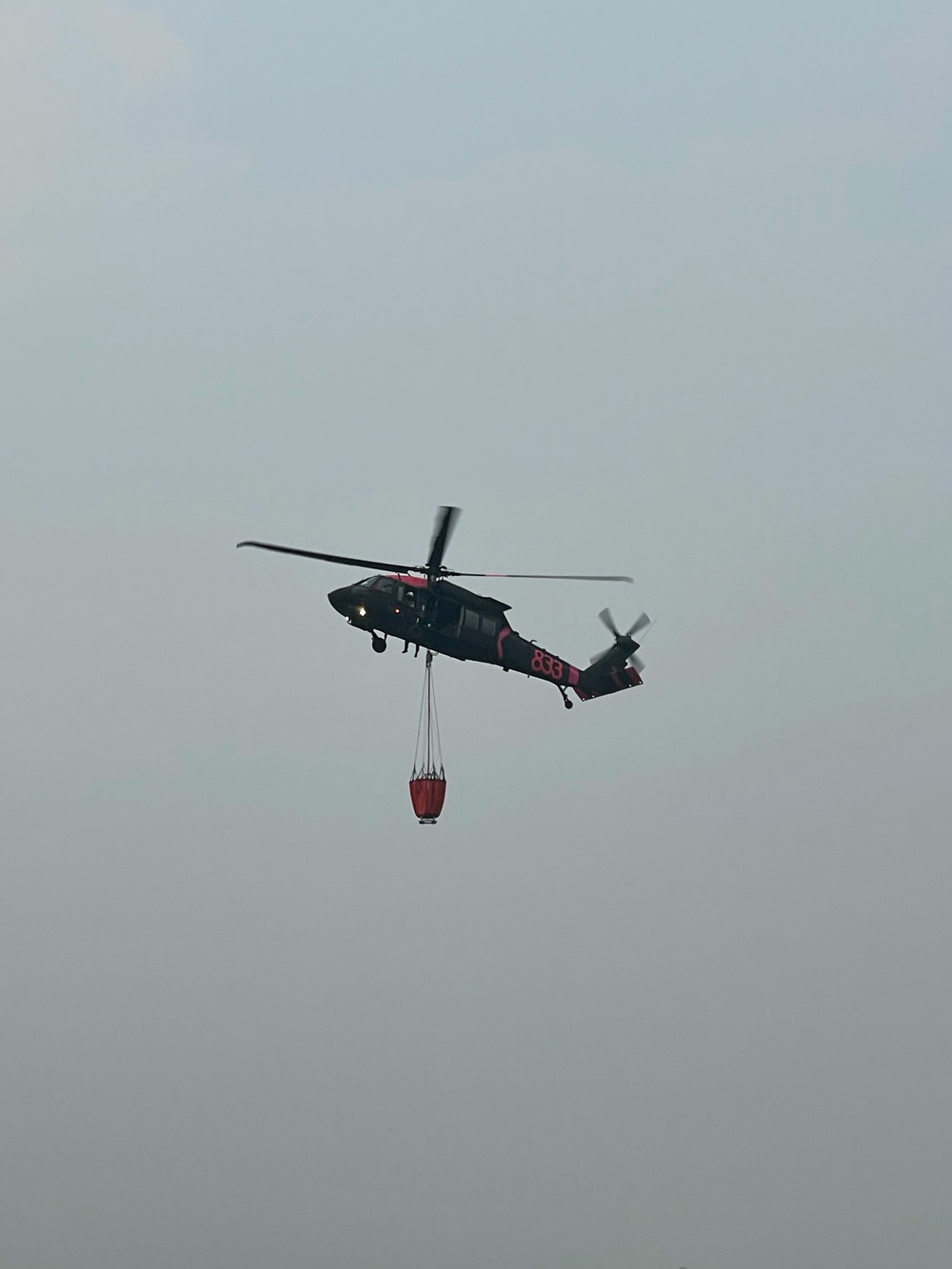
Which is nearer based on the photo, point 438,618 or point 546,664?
point 438,618

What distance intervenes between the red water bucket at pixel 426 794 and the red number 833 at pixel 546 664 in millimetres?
6316

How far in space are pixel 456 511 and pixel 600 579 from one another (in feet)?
18.7

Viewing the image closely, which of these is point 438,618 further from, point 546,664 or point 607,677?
point 607,677

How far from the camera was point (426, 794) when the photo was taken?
58906mm

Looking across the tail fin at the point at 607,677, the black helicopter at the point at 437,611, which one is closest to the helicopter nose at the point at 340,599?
the black helicopter at the point at 437,611

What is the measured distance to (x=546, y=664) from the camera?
2484 inches

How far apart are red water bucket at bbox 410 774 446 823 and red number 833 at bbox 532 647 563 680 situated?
632 cm

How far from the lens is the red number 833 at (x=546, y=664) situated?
6241 centimetres

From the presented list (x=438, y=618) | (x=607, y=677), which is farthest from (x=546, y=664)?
(x=438, y=618)

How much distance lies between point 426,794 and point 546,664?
765cm

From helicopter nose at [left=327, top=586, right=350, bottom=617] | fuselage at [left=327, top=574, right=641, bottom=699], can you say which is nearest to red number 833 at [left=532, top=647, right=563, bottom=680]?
fuselage at [left=327, top=574, right=641, bottom=699]

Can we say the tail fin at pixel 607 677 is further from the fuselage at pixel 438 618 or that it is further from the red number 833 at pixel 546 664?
the fuselage at pixel 438 618

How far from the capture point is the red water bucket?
5891 cm

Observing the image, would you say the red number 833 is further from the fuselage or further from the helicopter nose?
the helicopter nose
